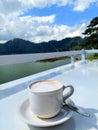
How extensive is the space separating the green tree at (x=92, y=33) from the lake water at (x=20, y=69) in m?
12.2

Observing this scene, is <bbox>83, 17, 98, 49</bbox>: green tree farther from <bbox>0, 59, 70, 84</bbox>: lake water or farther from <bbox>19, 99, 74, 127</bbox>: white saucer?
<bbox>19, 99, 74, 127</bbox>: white saucer

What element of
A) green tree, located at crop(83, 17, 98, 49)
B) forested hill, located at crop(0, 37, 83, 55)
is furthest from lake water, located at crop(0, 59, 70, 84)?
green tree, located at crop(83, 17, 98, 49)

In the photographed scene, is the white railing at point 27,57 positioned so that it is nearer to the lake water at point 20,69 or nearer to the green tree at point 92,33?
the lake water at point 20,69

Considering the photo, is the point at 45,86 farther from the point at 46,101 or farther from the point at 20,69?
the point at 20,69

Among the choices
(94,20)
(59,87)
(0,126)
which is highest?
(94,20)

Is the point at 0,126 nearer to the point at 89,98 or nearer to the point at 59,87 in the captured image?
the point at 59,87

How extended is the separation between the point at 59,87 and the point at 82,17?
15648 millimetres

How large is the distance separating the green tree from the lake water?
482 inches

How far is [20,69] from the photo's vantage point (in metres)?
1.60

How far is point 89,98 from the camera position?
0.79 meters

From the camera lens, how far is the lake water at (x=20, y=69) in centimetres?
143

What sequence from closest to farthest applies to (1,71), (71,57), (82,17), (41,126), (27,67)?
1. (41,126)
2. (1,71)
3. (27,67)
4. (71,57)
5. (82,17)

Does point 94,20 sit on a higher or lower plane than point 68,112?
higher

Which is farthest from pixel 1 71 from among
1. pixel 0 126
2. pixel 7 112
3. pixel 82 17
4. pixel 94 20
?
pixel 82 17
